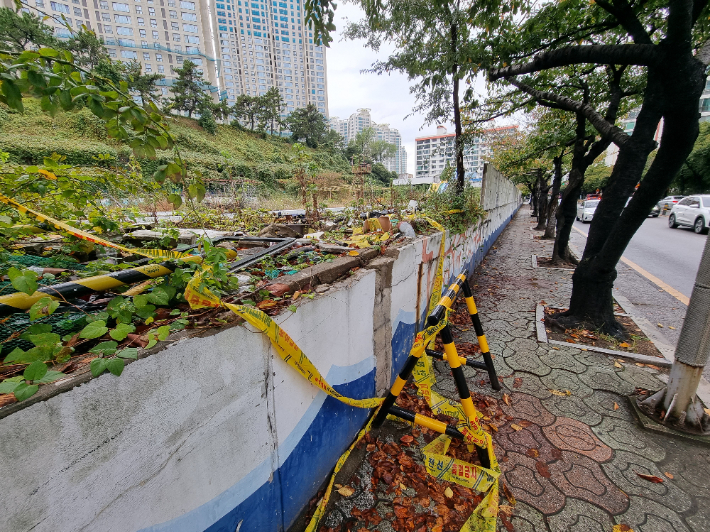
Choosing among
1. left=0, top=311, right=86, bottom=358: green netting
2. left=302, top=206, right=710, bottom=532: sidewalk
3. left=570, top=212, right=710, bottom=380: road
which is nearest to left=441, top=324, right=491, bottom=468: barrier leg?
left=302, top=206, right=710, bottom=532: sidewalk

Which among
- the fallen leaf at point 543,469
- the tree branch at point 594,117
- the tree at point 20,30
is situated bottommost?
the fallen leaf at point 543,469

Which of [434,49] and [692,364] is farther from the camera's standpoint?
[434,49]

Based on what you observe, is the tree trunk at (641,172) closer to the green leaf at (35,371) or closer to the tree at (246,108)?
the green leaf at (35,371)

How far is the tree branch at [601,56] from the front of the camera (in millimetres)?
3299

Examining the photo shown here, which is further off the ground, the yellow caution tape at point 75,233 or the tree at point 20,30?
the tree at point 20,30

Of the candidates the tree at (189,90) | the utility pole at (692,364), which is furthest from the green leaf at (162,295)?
the tree at (189,90)

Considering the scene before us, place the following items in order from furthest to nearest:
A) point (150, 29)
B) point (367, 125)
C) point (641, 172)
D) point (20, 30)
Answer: point (367, 125) < point (150, 29) < point (20, 30) < point (641, 172)

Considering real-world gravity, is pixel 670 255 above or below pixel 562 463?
above

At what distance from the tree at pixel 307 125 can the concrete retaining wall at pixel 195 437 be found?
204 feet

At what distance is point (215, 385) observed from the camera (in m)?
1.23

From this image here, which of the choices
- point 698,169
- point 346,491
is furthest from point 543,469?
point 698,169

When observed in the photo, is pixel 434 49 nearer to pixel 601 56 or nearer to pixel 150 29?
pixel 601 56

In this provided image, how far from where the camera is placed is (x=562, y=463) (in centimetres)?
230

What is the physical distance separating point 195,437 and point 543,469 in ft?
8.12
